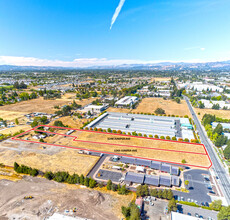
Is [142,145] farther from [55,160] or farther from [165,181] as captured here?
[55,160]

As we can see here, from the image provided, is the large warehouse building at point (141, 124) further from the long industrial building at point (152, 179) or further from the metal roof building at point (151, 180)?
the metal roof building at point (151, 180)

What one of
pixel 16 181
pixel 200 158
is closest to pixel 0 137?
pixel 16 181

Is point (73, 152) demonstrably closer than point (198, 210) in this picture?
No

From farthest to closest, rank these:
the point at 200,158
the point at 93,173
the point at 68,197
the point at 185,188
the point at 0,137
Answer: the point at 0,137 → the point at 200,158 → the point at 93,173 → the point at 185,188 → the point at 68,197

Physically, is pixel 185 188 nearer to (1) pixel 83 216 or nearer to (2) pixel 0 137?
(1) pixel 83 216

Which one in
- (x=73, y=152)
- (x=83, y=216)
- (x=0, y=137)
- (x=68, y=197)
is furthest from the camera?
(x=0, y=137)

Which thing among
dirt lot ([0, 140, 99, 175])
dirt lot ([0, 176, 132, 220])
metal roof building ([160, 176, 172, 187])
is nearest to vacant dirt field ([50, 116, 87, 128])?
dirt lot ([0, 140, 99, 175])
